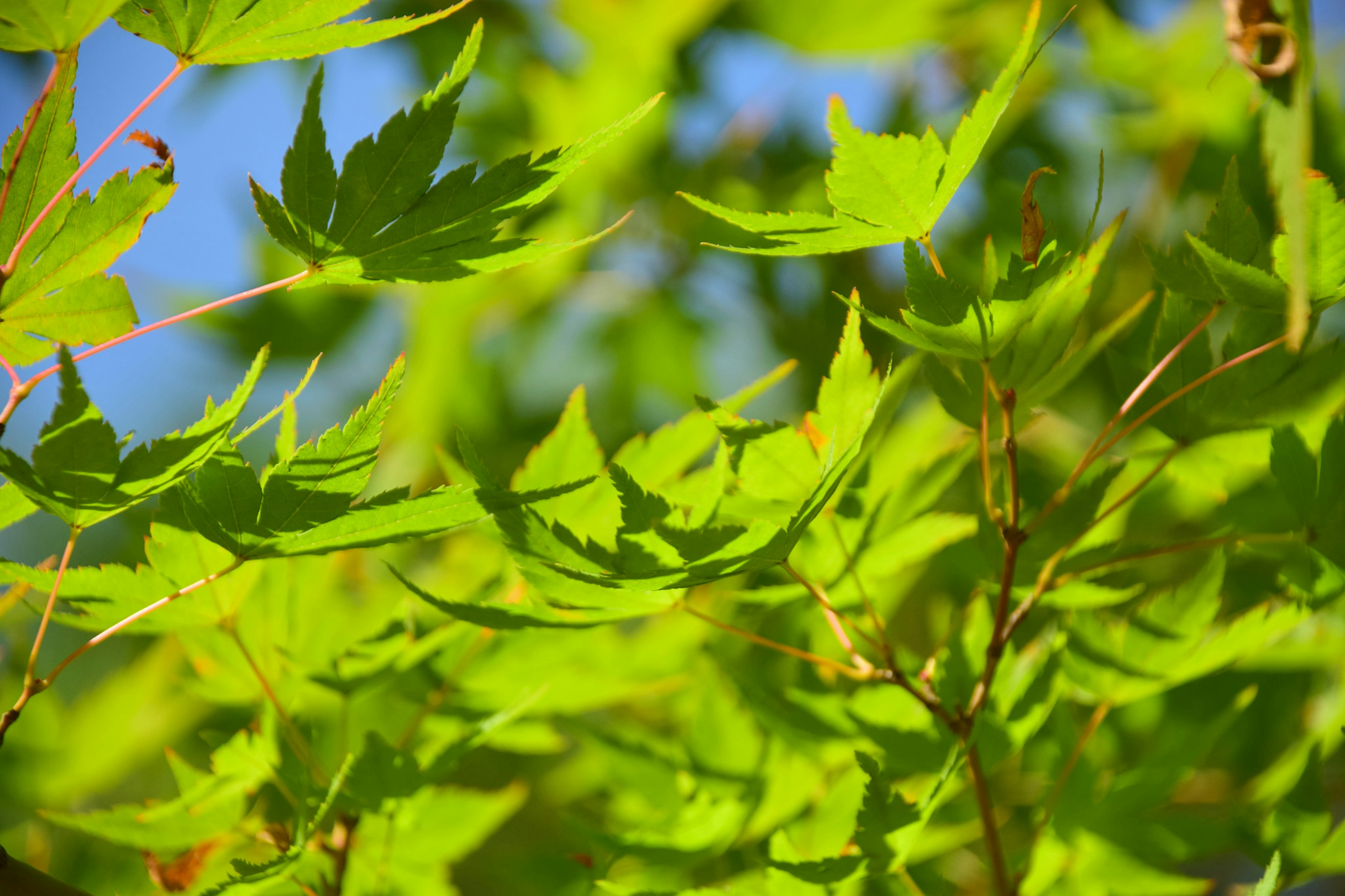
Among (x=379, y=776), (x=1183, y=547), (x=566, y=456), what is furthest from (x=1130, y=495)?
(x=379, y=776)

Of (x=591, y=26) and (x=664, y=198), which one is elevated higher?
(x=591, y=26)

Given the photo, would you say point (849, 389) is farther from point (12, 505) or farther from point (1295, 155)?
point (12, 505)

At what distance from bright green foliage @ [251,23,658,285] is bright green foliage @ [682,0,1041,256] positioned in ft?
0.25

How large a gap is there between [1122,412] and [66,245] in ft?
1.43

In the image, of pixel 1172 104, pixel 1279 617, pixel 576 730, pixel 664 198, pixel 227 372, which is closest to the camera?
pixel 1279 617

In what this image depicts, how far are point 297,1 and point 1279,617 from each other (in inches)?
19.9

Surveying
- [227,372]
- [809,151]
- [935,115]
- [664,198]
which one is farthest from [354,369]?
[935,115]

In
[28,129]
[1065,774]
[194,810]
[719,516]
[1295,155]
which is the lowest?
[1065,774]

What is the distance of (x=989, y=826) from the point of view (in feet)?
1.40

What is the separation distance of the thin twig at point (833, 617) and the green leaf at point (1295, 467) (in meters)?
0.19

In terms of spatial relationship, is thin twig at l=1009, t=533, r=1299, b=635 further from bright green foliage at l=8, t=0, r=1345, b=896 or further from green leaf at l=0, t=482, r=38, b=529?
green leaf at l=0, t=482, r=38, b=529

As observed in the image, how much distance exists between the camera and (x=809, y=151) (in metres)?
1.21

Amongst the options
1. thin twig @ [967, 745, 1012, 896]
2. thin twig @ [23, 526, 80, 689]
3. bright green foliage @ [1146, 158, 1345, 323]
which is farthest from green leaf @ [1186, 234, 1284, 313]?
thin twig @ [23, 526, 80, 689]

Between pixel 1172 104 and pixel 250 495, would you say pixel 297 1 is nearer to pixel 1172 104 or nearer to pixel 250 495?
pixel 250 495
